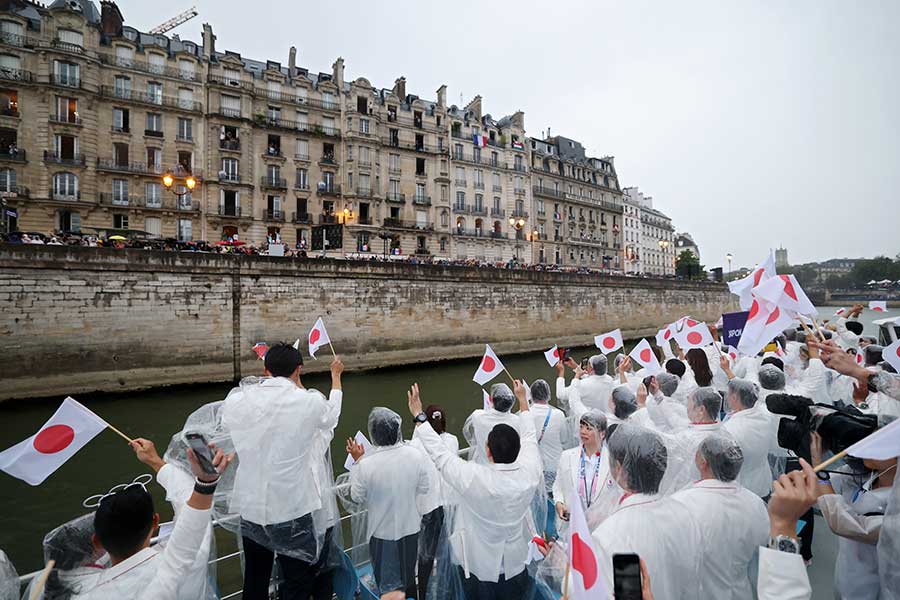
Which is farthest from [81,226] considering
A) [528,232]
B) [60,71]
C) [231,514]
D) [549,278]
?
[528,232]

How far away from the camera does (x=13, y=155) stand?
23.2 metres

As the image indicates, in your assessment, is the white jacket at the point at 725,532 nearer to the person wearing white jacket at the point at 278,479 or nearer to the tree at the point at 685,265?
the person wearing white jacket at the point at 278,479

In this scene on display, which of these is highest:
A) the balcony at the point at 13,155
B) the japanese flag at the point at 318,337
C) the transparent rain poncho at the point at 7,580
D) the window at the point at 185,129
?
the window at the point at 185,129

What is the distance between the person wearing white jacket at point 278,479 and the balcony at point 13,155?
30.9 meters

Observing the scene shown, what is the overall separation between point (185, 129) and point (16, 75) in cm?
791

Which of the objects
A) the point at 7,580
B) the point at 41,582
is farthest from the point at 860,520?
the point at 7,580

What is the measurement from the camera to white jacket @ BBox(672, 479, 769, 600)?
2.16 m

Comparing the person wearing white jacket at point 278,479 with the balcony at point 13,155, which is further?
the balcony at point 13,155

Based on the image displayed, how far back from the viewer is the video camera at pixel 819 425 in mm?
2152

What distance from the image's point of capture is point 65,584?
1693mm

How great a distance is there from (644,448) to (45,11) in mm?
36069

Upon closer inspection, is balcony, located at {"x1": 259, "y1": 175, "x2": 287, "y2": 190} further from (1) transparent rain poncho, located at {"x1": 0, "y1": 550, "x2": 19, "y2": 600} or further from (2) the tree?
(2) the tree

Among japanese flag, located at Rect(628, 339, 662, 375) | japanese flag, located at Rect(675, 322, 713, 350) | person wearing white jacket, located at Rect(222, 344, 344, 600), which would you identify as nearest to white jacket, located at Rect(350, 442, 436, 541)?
person wearing white jacket, located at Rect(222, 344, 344, 600)

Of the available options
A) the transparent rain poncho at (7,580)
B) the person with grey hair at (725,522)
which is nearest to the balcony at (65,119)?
the transparent rain poncho at (7,580)
